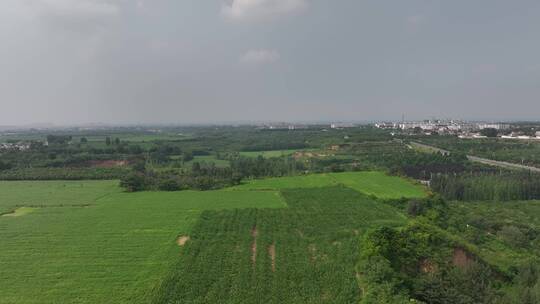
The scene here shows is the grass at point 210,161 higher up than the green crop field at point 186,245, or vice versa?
the grass at point 210,161

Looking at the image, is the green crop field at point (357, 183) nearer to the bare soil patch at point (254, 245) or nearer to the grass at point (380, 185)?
the grass at point (380, 185)

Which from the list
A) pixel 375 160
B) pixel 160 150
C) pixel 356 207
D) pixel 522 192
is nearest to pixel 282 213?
pixel 356 207

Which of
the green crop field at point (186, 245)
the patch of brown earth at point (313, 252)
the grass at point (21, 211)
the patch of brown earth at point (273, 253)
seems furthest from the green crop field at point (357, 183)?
the grass at point (21, 211)

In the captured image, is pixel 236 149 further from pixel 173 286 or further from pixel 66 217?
pixel 173 286

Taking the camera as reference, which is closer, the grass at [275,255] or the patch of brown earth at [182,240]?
the grass at [275,255]

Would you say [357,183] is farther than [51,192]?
Yes

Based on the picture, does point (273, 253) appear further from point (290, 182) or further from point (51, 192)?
point (51, 192)

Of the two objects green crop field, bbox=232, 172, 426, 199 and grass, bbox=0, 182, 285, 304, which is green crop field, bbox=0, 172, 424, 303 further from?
green crop field, bbox=232, 172, 426, 199

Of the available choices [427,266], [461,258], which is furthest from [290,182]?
[427,266]
